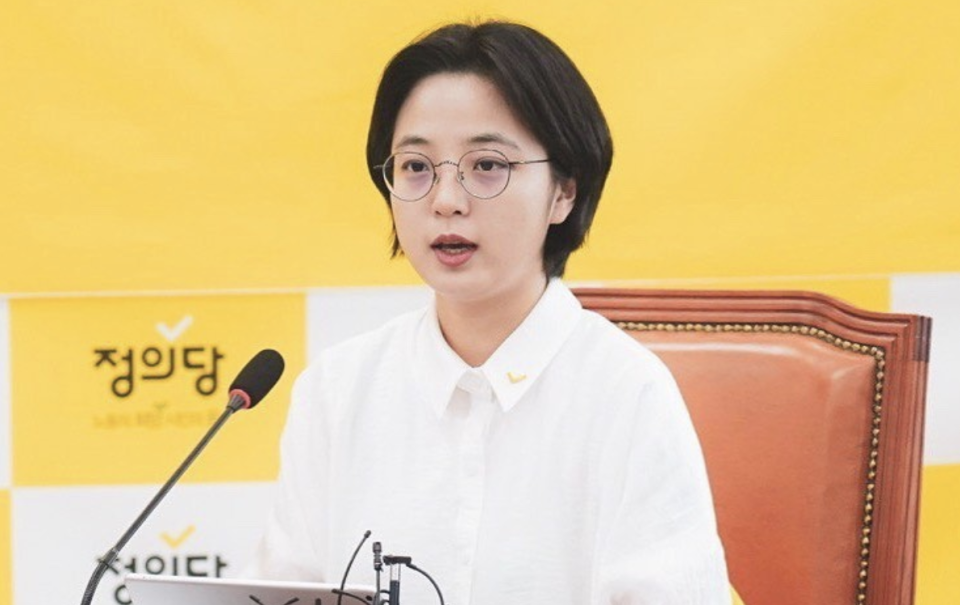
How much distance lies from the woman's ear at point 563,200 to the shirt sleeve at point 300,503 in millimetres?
335

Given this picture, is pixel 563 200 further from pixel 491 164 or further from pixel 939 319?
pixel 939 319

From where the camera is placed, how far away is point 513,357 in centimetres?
139

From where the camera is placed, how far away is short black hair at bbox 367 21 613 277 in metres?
1.31

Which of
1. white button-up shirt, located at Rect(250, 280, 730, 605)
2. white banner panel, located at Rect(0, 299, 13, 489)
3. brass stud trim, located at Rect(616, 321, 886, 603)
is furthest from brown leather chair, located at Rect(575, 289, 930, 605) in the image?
white banner panel, located at Rect(0, 299, 13, 489)

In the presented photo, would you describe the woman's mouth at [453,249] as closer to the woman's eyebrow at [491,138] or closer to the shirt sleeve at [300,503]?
the woman's eyebrow at [491,138]

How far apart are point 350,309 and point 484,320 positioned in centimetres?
67

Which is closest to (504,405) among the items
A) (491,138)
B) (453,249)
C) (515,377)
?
(515,377)

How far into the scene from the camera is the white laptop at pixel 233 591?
1.10 metres

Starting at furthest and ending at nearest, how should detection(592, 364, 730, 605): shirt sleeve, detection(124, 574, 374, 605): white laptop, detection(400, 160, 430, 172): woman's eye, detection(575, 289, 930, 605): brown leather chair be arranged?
detection(575, 289, 930, 605): brown leather chair < detection(400, 160, 430, 172): woman's eye < detection(592, 364, 730, 605): shirt sleeve < detection(124, 574, 374, 605): white laptop

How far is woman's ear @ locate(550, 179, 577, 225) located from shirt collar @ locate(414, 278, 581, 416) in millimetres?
81

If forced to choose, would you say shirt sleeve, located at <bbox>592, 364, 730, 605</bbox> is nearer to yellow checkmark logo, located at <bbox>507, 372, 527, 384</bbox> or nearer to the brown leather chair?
yellow checkmark logo, located at <bbox>507, 372, 527, 384</bbox>

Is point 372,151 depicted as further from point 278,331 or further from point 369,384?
point 278,331

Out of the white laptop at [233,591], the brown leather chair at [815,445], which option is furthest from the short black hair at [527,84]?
the white laptop at [233,591]

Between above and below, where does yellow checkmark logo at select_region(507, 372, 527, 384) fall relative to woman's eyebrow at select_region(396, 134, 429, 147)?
below
